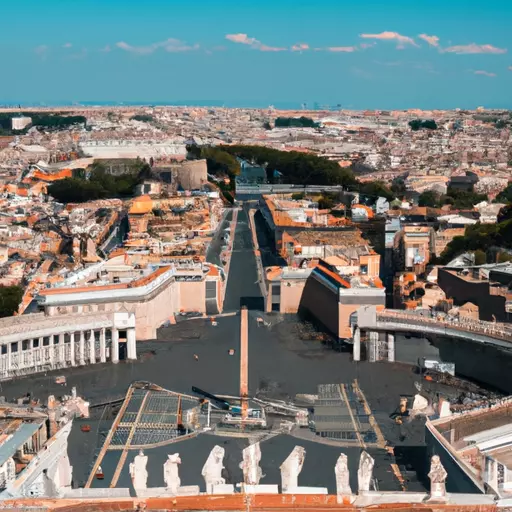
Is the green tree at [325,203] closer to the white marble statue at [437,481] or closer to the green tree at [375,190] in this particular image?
the green tree at [375,190]

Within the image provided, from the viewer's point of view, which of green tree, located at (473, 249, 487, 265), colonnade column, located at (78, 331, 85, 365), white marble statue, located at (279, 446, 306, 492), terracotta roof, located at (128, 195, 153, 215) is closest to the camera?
white marble statue, located at (279, 446, 306, 492)

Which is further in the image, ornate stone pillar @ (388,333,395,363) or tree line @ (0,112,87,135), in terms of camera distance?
tree line @ (0,112,87,135)

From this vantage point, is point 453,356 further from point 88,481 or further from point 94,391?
point 88,481

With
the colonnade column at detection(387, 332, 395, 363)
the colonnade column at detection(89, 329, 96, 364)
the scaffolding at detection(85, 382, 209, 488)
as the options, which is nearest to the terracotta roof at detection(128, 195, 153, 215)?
the colonnade column at detection(89, 329, 96, 364)

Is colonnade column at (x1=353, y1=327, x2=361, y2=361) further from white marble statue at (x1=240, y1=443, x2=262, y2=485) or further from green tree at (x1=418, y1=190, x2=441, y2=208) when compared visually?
green tree at (x1=418, y1=190, x2=441, y2=208)

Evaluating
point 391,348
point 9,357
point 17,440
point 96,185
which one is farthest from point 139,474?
point 96,185

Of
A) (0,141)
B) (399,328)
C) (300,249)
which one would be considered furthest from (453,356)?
(0,141)

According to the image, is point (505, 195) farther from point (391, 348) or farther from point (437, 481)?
point (437, 481)
